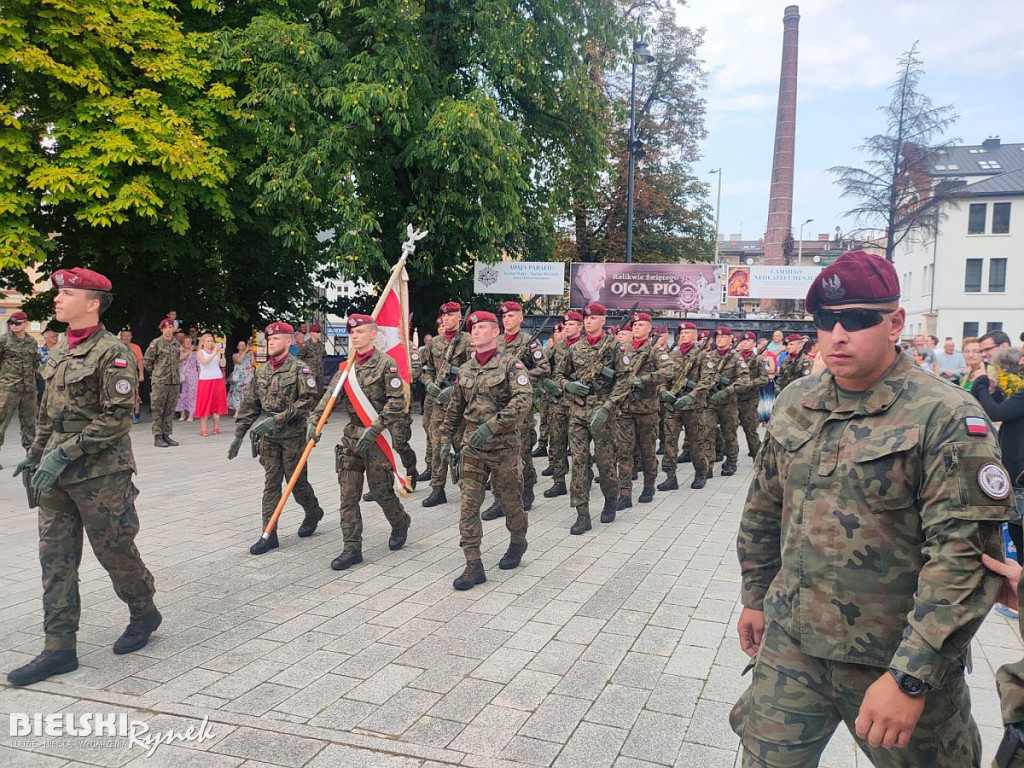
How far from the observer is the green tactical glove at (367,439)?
644 centimetres

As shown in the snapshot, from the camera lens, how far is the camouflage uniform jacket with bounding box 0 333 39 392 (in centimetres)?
1156

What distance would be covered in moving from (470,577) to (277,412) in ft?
8.11

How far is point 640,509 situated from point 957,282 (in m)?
46.2

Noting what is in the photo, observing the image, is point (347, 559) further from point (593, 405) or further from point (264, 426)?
point (593, 405)

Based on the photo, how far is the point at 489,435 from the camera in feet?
20.5

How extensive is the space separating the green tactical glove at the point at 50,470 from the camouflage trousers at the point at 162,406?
10015 mm

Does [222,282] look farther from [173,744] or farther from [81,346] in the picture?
[173,744]

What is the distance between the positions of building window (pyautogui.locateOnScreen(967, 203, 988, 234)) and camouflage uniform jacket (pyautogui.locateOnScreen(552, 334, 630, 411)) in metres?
47.5

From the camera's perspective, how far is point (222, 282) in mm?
21281

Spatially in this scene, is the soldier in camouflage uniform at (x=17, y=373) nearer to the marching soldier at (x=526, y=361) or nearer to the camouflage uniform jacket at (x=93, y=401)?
the marching soldier at (x=526, y=361)

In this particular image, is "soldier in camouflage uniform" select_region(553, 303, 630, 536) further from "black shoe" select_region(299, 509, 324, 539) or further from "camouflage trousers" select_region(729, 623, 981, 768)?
"camouflage trousers" select_region(729, 623, 981, 768)

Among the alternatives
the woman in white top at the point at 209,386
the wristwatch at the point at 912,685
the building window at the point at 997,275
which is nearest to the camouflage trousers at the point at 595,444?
the wristwatch at the point at 912,685

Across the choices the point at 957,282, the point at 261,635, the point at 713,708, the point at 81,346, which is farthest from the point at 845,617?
the point at 957,282

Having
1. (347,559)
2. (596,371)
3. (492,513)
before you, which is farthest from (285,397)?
(596,371)
